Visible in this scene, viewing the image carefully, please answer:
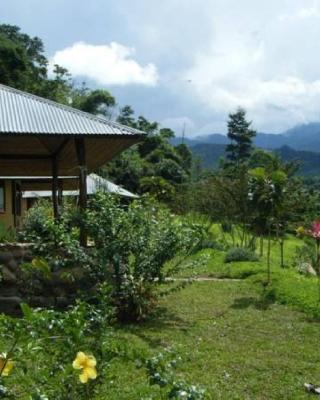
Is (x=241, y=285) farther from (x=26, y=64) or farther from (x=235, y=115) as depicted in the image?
(x=235, y=115)

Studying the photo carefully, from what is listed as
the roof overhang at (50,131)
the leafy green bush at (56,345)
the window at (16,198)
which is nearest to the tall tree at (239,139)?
the window at (16,198)

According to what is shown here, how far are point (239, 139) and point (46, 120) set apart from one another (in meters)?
63.6

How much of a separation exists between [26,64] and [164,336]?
38.2 m

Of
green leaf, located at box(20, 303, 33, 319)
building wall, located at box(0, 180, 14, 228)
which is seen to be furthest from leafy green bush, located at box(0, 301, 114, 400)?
building wall, located at box(0, 180, 14, 228)

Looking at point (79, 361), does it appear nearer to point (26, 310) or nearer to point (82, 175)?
point (26, 310)

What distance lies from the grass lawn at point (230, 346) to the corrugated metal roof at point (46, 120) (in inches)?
120

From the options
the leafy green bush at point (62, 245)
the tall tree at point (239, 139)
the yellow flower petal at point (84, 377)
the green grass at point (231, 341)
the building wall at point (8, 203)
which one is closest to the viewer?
the yellow flower petal at point (84, 377)

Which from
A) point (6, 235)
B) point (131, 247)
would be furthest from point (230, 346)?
point (6, 235)

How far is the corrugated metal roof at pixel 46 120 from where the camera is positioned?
28.6ft

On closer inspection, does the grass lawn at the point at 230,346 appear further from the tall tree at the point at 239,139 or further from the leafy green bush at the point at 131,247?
the tall tree at the point at 239,139

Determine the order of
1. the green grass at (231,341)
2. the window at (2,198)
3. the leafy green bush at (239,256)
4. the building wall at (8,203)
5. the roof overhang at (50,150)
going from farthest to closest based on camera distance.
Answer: the window at (2,198), the building wall at (8,203), the leafy green bush at (239,256), the roof overhang at (50,150), the green grass at (231,341)

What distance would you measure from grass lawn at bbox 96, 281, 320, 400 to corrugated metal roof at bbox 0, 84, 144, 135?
9.98ft

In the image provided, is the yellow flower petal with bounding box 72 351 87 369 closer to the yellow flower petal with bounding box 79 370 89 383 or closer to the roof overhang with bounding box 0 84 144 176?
the yellow flower petal with bounding box 79 370 89 383

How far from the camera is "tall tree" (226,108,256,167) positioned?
230ft
